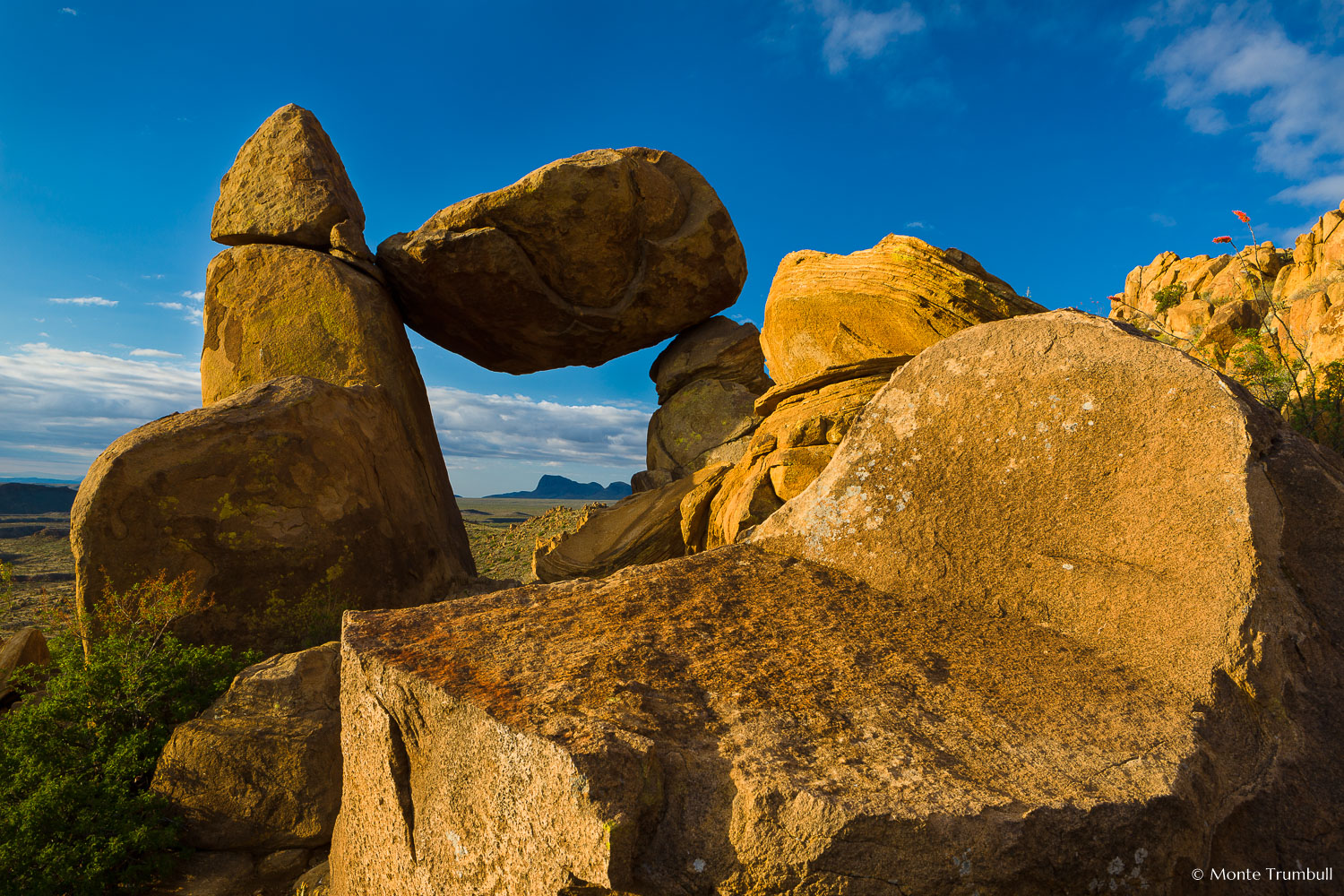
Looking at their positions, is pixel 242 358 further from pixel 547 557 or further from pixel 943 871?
pixel 943 871

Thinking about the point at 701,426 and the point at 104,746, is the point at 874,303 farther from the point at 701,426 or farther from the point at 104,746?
the point at 701,426

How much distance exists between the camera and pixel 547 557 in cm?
891

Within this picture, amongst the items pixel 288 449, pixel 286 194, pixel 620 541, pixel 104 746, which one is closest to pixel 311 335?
pixel 286 194

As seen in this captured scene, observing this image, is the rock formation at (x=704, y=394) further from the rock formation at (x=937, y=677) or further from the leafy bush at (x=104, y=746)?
the rock formation at (x=937, y=677)

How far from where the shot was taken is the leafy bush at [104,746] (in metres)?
4.25

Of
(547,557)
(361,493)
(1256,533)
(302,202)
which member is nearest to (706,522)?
(547,557)

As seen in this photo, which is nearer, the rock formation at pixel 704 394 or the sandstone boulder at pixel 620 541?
the sandstone boulder at pixel 620 541

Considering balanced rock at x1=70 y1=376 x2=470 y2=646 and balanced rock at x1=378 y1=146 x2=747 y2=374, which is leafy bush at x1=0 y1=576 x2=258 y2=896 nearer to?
balanced rock at x1=70 y1=376 x2=470 y2=646

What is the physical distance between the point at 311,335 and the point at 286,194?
8.14 ft

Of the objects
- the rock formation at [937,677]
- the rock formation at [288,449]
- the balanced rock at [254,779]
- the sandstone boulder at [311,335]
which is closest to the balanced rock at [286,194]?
the rock formation at [288,449]

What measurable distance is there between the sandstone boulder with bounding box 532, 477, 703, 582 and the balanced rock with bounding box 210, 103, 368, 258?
5426 millimetres

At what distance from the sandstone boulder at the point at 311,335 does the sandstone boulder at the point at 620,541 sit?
1499 mm

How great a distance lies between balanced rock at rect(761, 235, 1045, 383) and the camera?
20.5 feet

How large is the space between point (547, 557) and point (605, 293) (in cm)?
526
